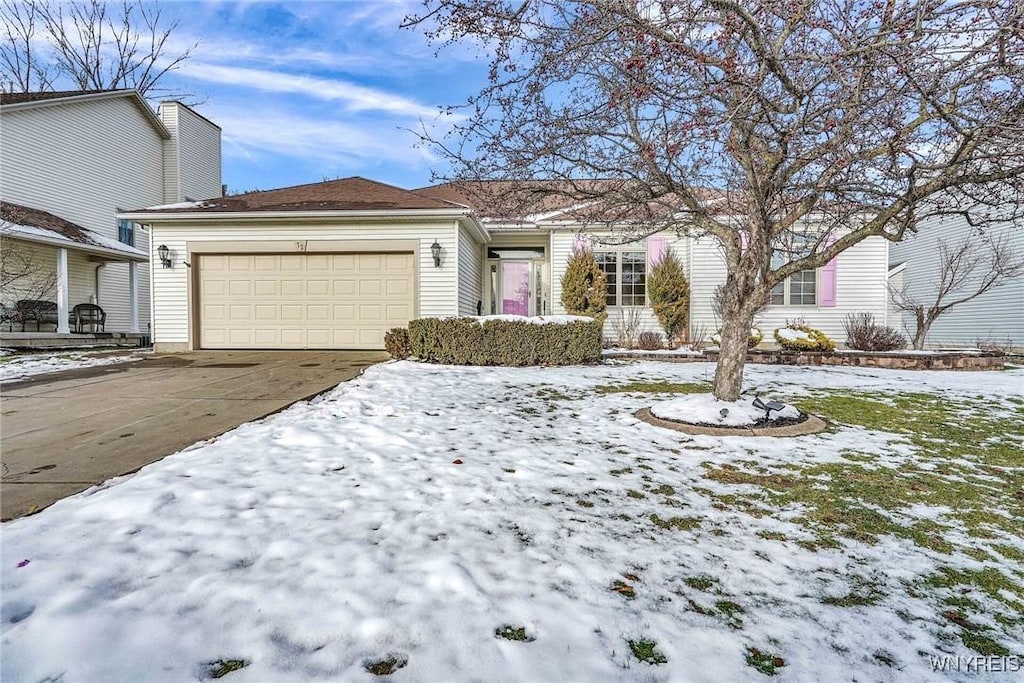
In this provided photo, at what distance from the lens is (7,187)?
12117mm

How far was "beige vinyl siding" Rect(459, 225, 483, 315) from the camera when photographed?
412 inches

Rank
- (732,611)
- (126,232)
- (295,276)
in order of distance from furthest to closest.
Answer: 1. (126,232)
2. (295,276)
3. (732,611)

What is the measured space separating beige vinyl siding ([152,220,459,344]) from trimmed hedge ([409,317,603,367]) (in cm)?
203

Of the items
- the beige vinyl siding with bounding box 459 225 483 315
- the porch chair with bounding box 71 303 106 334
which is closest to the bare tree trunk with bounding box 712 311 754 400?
the beige vinyl siding with bounding box 459 225 483 315

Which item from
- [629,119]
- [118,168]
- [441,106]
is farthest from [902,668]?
[118,168]

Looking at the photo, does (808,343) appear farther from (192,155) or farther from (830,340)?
(192,155)

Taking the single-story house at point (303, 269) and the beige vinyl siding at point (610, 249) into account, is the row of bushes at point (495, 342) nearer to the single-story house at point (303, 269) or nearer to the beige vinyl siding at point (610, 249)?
the single-story house at point (303, 269)

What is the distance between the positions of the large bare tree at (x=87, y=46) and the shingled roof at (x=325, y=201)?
1499cm

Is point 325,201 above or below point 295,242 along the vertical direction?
above

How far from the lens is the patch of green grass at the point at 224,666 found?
132cm

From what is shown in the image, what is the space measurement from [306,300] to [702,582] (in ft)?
32.4

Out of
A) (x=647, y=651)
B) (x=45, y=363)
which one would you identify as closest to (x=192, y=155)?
(x=45, y=363)

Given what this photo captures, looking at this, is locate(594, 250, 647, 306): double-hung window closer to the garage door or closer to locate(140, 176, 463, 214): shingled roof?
locate(140, 176, 463, 214): shingled roof

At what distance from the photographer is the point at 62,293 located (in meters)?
11.8
